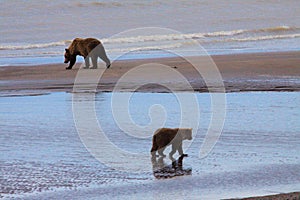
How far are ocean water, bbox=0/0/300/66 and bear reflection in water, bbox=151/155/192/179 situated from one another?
13731mm

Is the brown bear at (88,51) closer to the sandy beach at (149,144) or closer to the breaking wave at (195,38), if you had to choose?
A: the sandy beach at (149,144)

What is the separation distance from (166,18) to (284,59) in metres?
20.6

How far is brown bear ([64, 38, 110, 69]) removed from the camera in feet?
61.2

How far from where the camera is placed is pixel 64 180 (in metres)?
7.43

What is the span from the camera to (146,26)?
35.0 meters

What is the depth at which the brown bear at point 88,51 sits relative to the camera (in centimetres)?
1866

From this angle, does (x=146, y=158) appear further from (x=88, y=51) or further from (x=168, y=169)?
(x=88, y=51)

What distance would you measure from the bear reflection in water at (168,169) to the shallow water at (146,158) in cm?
7

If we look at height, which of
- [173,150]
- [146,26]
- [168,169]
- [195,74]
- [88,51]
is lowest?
[168,169]

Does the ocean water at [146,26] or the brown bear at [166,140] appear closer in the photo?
the brown bear at [166,140]

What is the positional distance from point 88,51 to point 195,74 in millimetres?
3343

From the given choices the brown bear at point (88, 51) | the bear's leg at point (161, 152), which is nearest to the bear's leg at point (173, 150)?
the bear's leg at point (161, 152)

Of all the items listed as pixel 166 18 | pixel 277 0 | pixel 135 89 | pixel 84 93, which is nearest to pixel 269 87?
pixel 135 89

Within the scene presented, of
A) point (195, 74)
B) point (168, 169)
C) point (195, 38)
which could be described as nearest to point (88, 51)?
point (195, 74)
